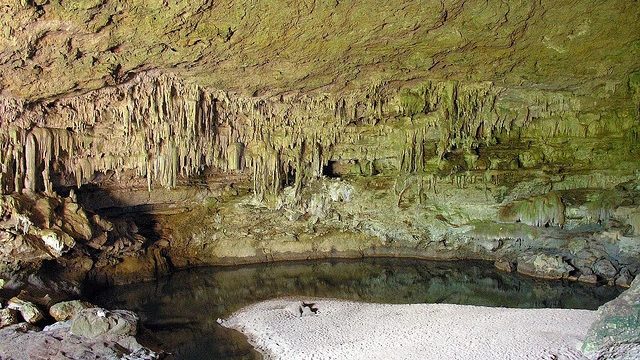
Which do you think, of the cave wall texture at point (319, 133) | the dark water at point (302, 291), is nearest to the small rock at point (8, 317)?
the cave wall texture at point (319, 133)

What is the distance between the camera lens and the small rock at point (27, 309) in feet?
32.6

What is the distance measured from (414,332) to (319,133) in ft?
24.1

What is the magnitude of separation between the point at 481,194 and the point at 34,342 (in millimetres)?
14897

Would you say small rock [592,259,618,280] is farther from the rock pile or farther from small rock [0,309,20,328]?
small rock [0,309,20,328]

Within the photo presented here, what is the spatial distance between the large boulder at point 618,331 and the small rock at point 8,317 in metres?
10.7

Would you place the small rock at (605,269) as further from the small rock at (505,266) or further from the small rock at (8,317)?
the small rock at (8,317)

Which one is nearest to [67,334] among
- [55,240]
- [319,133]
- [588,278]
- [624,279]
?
[55,240]

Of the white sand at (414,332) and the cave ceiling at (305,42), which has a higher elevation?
the cave ceiling at (305,42)

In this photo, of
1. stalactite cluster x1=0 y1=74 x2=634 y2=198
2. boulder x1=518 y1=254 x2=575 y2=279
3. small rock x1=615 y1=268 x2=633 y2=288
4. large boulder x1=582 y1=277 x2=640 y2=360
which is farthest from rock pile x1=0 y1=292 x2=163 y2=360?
small rock x1=615 y1=268 x2=633 y2=288

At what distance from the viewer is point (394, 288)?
15.8 meters

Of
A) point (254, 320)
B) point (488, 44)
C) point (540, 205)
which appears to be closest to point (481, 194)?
point (540, 205)

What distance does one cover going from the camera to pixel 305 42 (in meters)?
9.81

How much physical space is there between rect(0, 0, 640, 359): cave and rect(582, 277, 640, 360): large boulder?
0.03 m

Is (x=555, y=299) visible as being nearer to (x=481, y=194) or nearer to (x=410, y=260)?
(x=481, y=194)
